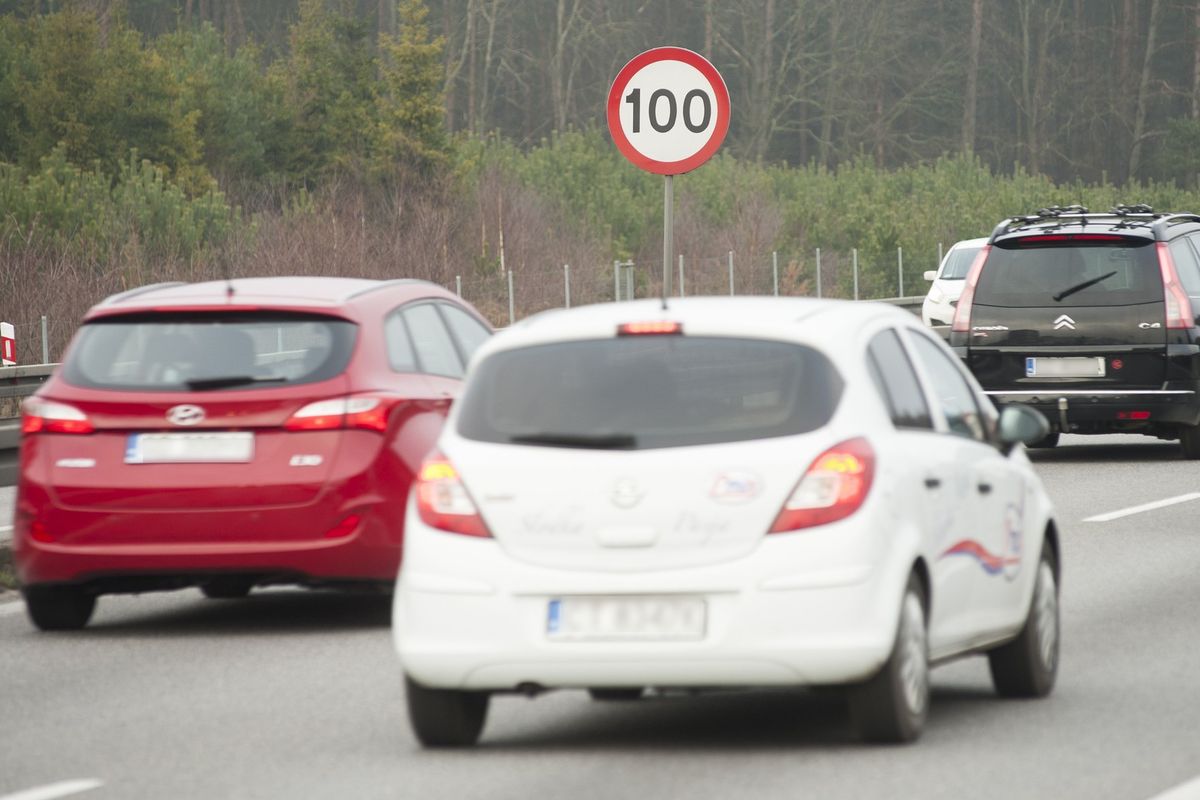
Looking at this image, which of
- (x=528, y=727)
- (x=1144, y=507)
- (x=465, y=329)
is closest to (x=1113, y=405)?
(x=1144, y=507)

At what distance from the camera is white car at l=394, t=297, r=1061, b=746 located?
24.1 ft

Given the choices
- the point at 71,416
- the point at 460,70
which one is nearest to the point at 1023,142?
the point at 460,70

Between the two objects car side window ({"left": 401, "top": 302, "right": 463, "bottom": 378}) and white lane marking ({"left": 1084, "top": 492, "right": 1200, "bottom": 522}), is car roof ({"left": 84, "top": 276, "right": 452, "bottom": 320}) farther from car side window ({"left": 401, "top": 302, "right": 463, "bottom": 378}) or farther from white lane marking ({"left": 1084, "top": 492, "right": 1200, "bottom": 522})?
white lane marking ({"left": 1084, "top": 492, "right": 1200, "bottom": 522})

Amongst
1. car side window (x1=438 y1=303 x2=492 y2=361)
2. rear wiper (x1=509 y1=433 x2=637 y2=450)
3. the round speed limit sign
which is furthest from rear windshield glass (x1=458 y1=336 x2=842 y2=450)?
the round speed limit sign

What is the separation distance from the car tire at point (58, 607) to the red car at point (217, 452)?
0.02m

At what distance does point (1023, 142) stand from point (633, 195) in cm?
3827

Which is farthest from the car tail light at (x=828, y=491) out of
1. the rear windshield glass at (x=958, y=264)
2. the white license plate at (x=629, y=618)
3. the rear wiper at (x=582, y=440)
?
the rear windshield glass at (x=958, y=264)

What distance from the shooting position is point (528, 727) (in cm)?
841

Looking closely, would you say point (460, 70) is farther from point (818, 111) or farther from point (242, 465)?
point (242, 465)

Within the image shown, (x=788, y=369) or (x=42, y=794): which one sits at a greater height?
(x=788, y=369)

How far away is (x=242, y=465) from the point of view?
1077cm

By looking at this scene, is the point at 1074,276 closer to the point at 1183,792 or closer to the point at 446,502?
the point at 446,502

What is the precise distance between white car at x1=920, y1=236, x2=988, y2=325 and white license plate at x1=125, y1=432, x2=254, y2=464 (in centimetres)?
2516

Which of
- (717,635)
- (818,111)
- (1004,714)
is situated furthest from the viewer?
(818,111)
